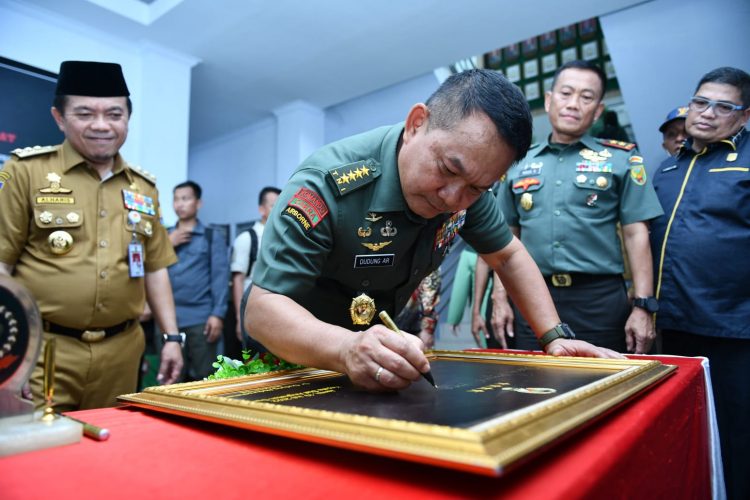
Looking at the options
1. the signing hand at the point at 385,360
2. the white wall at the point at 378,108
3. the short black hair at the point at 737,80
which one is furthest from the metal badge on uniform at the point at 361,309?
the white wall at the point at 378,108

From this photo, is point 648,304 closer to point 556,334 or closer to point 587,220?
point 587,220

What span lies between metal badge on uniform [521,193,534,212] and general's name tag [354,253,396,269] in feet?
4.21

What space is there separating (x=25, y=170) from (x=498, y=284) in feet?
6.38

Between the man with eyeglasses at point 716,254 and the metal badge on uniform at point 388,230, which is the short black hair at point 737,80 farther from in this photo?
the metal badge on uniform at point 388,230

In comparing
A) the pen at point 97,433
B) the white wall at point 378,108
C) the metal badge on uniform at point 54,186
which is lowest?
the pen at point 97,433

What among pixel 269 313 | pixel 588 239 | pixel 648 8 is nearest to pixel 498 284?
pixel 588 239

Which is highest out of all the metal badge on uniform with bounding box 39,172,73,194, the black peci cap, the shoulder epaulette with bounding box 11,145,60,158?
the black peci cap

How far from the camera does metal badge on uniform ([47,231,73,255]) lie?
5.49ft

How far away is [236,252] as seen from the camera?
4164mm

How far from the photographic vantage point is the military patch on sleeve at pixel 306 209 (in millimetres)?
1083

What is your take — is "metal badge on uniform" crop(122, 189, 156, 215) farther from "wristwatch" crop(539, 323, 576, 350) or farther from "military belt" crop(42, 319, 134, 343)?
"wristwatch" crop(539, 323, 576, 350)

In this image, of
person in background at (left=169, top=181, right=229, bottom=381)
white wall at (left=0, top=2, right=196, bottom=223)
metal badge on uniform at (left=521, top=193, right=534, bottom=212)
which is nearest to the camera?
metal badge on uniform at (left=521, top=193, right=534, bottom=212)

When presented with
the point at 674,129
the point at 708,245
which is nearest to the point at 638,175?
the point at 708,245

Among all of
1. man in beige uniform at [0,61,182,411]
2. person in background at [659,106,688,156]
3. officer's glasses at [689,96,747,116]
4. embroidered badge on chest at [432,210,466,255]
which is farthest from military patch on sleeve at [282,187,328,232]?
person in background at [659,106,688,156]
